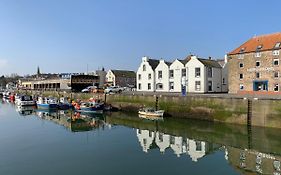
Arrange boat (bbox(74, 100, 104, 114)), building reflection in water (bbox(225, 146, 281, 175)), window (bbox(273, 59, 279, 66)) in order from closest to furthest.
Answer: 1. building reflection in water (bbox(225, 146, 281, 175))
2. window (bbox(273, 59, 279, 66))
3. boat (bbox(74, 100, 104, 114))

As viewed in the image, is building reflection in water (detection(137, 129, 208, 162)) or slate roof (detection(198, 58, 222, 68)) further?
slate roof (detection(198, 58, 222, 68))

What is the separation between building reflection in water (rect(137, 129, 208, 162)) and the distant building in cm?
5867

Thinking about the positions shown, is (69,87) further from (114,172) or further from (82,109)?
(114,172)

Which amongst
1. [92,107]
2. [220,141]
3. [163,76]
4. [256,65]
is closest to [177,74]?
[163,76]

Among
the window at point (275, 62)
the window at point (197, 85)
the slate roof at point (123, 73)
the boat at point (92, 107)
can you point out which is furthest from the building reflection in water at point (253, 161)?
the slate roof at point (123, 73)

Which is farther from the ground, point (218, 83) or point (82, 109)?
point (218, 83)

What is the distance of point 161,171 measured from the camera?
16609 millimetres

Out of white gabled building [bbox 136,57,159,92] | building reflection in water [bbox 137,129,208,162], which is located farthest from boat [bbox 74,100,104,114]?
building reflection in water [bbox 137,129,208,162]

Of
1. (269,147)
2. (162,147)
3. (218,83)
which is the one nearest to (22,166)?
(162,147)

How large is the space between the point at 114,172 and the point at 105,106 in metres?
29.5

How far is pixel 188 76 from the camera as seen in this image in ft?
157

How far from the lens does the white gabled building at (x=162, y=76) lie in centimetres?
5109

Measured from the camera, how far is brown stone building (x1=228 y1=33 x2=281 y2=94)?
38219 mm

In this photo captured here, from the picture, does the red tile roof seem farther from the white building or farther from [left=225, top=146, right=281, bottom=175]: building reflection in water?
[left=225, top=146, right=281, bottom=175]: building reflection in water
